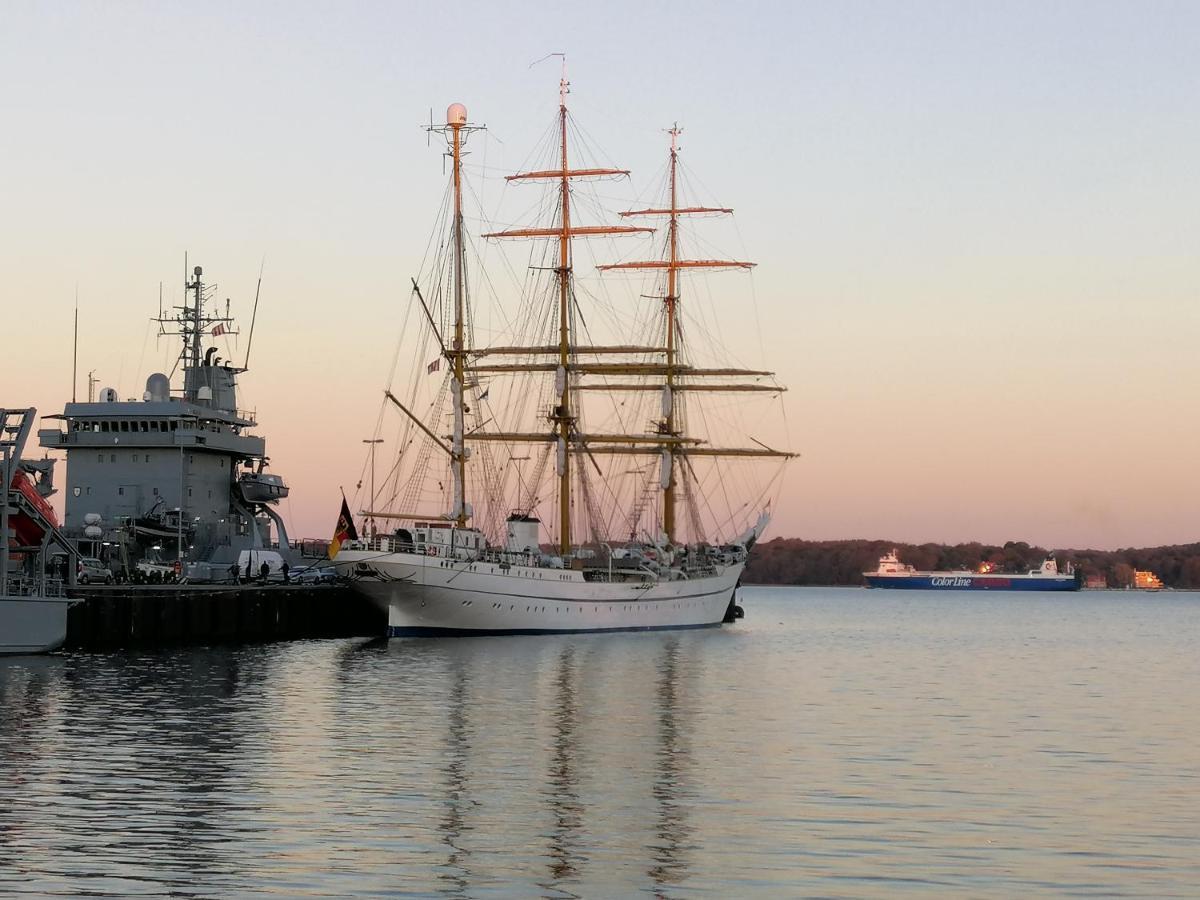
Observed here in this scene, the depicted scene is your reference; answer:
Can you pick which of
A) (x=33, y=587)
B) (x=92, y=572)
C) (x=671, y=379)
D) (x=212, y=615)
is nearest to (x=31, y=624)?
(x=33, y=587)

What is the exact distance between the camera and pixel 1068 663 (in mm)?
75375

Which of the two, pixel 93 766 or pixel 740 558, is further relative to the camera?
pixel 740 558

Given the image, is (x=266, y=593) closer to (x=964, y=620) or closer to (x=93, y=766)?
(x=93, y=766)

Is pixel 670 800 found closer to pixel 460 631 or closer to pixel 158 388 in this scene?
pixel 460 631

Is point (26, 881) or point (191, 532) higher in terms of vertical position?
point (191, 532)

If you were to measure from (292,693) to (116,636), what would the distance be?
22.6 meters

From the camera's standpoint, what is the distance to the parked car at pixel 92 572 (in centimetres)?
7025

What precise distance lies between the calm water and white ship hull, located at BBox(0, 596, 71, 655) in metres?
0.79

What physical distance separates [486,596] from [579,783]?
54.2m

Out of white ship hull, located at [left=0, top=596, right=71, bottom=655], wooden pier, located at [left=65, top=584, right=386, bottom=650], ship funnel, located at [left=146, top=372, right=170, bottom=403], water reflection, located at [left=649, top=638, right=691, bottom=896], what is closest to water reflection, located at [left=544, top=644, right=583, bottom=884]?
water reflection, located at [left=649, top=638, right=691, bottom=896]

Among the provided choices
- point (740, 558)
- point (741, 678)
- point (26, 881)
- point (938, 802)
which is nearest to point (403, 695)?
Answer: point (741, 678)

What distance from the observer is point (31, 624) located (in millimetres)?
54438

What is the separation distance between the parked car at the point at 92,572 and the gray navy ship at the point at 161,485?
4826 millimetres

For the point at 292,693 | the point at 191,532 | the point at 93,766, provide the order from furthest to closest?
the point at 191,532 < the point at 292,693 < the point at 93,766
